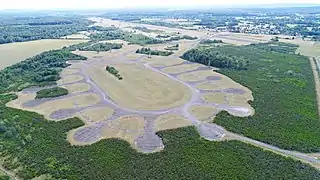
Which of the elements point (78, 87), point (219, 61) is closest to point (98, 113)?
point (78, 87)

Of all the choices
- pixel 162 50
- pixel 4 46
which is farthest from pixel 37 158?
pixel 4 46

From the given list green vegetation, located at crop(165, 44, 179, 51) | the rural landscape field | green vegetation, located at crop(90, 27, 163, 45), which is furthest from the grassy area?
green vegetation, located at crop(90, 27, 163, 45)

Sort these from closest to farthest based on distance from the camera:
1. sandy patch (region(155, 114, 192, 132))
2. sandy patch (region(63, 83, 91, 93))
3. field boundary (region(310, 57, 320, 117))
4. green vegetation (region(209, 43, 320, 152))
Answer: green vegetation (region(209, 43, 320, 152)), sandy patch (region(155, 114, 192, 132)), field boundary (region(310, 57, 320, 117)), sandy patch (region(63, 83, 91, 93))

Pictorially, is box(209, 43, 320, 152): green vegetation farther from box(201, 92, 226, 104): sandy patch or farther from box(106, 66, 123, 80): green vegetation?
box(106, 66, 123, 80): green vegetation

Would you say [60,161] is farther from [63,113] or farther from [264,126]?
[264,126]

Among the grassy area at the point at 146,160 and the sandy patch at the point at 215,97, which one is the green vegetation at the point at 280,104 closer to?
the grassy area at the point at 146,160

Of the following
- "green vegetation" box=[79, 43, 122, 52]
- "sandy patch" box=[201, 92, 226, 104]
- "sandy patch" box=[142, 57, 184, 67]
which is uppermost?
"sandy patch" box=[201, 92, 226, 104]
